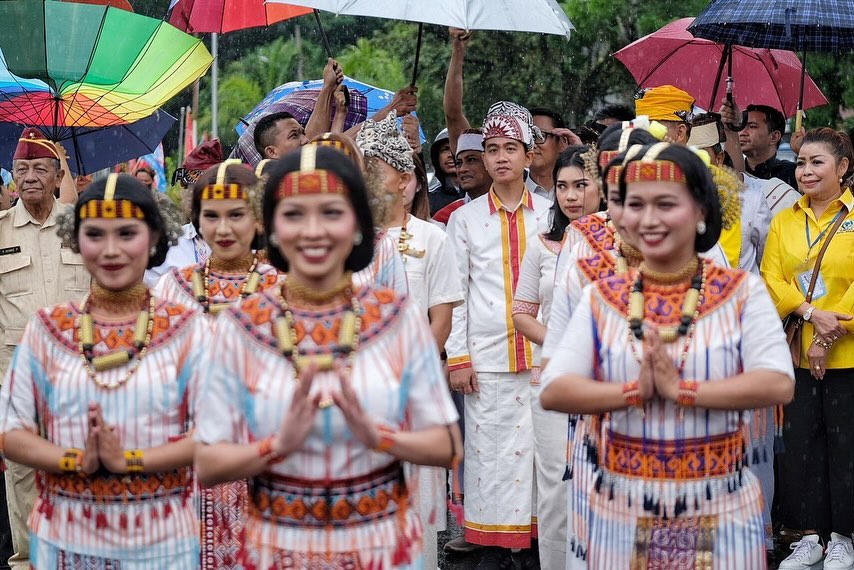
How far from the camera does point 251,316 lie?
3479 mm

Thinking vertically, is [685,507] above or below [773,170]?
below

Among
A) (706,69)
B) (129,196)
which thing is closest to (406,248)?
(129,196)

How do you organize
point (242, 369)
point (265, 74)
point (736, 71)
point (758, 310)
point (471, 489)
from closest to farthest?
1. point (242, 369)
2. point (758, 310)
3. point (471, 489)
4. point (736, 71)
5. point (265, 74)

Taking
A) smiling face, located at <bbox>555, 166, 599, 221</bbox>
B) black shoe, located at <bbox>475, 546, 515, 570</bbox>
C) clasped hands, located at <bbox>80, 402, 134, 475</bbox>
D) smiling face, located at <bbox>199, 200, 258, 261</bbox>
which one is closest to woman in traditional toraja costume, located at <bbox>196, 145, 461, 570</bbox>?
clasped hands, located at <bbox>80, 402, 134, 475</bbox>

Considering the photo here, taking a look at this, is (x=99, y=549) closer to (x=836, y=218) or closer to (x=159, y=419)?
(x=159, y=419)

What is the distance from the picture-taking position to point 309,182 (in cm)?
343

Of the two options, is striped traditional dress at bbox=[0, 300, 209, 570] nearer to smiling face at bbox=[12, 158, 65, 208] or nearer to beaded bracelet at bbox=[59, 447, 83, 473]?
beaded bracelet at bbox=[59, 447, 83, 473]

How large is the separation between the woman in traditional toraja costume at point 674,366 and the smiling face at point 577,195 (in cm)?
231

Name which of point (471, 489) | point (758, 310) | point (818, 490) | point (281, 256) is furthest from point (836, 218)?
point (281, 256)

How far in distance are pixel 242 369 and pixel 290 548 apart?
0.49 meters

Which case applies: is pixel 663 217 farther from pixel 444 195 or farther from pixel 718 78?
pixel 444 195

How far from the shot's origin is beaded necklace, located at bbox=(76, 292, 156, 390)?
3975 millimetres

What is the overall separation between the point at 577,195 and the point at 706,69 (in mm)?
3902

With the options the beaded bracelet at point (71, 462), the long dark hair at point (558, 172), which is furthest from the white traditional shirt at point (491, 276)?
the beaded bracelet at point (71, 462)
